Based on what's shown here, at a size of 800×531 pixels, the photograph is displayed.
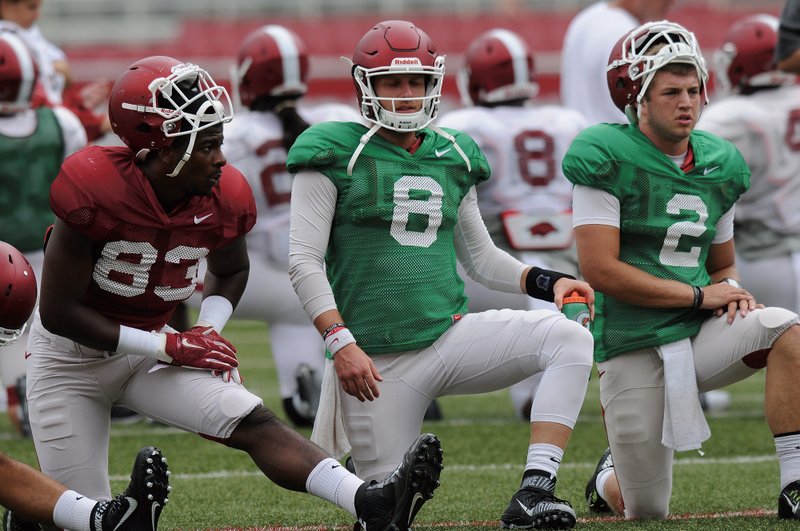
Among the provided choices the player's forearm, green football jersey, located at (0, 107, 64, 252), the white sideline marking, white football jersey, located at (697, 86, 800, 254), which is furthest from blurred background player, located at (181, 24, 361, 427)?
the player's forearm

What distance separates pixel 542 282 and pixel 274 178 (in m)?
2.93

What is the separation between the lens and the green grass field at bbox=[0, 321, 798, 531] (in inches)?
163

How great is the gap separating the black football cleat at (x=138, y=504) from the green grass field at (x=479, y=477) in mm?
271

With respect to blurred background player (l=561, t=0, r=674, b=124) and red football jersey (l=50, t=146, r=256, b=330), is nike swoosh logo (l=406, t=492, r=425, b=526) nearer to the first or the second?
red football jersey (l=50, t=146, r=256, b=330)

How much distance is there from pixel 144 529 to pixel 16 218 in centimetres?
333

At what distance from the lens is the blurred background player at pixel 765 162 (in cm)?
652

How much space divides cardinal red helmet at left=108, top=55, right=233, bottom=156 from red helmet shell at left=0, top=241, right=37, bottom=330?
43 centimetres

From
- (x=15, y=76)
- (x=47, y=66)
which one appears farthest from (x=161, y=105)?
(x=47, y=66)

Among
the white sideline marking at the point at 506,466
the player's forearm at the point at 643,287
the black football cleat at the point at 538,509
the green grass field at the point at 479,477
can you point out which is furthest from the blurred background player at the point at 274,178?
the black football cleat at the point at 538,509

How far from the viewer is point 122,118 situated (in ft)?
12.1

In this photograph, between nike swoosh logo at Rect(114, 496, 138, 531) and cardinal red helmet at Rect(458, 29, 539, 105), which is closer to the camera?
nike swoosh logo at Rect(114, 496, 138, 531)

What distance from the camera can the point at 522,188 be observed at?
22.1 ft

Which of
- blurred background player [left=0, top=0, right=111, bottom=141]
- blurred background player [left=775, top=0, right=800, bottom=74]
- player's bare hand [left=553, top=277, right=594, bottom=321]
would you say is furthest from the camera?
blurred background player [left=0, top=0, right=111, bottom=141]

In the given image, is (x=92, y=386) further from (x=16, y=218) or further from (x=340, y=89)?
(x=340, y=89)
